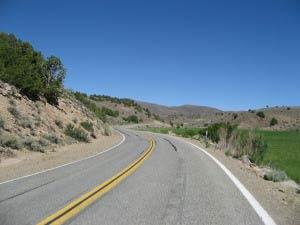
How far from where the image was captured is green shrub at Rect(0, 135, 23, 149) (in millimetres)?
20241

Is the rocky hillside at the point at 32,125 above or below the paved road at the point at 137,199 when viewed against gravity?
above

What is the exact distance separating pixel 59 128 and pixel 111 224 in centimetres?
2659

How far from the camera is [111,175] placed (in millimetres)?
12625

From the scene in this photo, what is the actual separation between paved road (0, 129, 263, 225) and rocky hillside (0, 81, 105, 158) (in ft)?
29.8

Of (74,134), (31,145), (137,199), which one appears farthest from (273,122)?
(137,199)

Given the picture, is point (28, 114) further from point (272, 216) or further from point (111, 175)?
point (272, 216)

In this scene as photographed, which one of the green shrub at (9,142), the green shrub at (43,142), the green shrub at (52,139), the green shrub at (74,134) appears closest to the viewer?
the green shrub at (9,142)

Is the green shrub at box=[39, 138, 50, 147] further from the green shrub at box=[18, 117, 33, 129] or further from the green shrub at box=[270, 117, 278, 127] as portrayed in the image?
the green shrub at box=[270, 117, 278, 127]

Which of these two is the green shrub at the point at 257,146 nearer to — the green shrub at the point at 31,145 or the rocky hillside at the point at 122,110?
the green shrub at the point at 31,145

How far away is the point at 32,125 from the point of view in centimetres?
2753

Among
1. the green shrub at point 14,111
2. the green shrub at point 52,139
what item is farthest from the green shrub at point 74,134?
the green shrub at point 14,111

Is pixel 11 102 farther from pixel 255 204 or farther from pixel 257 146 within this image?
pixel 255 204

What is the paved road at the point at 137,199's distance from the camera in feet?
23.6

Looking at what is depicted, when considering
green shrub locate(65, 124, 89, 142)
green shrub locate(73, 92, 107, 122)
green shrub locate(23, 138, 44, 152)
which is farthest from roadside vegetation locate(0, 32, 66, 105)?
green shrub locate(73, 92, 107, 122)
